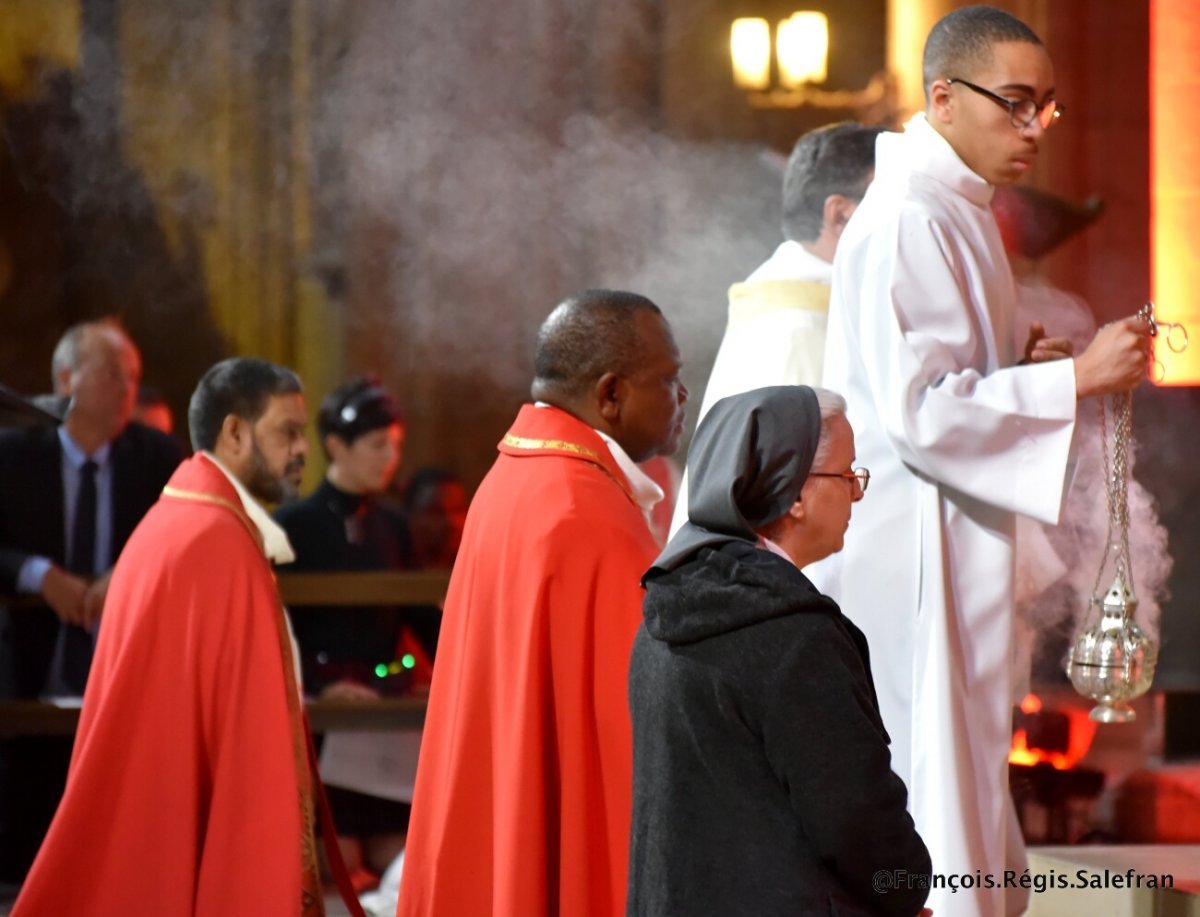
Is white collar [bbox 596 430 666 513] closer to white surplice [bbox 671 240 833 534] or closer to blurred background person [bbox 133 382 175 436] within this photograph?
white surplice [bbox 671 240 833 534]

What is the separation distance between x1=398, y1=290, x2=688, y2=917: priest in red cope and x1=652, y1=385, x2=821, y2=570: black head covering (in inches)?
35.0

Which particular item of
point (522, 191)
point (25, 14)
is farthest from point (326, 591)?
point (25, 14)

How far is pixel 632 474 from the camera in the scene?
335 cm

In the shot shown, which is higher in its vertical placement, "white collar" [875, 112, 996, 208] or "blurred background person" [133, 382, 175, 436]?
"white collar" [875, 112, 996, 208]

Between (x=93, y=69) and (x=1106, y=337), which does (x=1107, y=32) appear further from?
(x=1106, y=337)

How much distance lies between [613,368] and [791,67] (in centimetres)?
470

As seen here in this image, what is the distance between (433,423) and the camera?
7906 millimetres

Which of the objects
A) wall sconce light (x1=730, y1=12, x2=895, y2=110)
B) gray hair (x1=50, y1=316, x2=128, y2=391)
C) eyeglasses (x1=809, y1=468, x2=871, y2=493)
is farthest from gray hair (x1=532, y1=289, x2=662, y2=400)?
wall sconce light (x1=730, y1=12, x2=895, y2=110)

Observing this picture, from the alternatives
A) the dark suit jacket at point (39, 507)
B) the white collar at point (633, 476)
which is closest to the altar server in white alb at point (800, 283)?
the white collar at point (633, 476)

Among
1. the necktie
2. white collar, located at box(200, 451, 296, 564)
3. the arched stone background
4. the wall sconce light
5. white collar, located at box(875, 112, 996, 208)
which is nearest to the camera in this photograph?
white collar, located at box(875, 112, 996, 208)

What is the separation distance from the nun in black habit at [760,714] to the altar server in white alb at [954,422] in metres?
0.88

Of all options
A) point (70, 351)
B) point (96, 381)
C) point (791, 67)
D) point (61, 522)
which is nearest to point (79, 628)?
point (61, 522)

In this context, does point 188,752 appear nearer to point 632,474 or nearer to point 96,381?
point 632,474

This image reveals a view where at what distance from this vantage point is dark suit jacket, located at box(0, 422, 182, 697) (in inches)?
260
